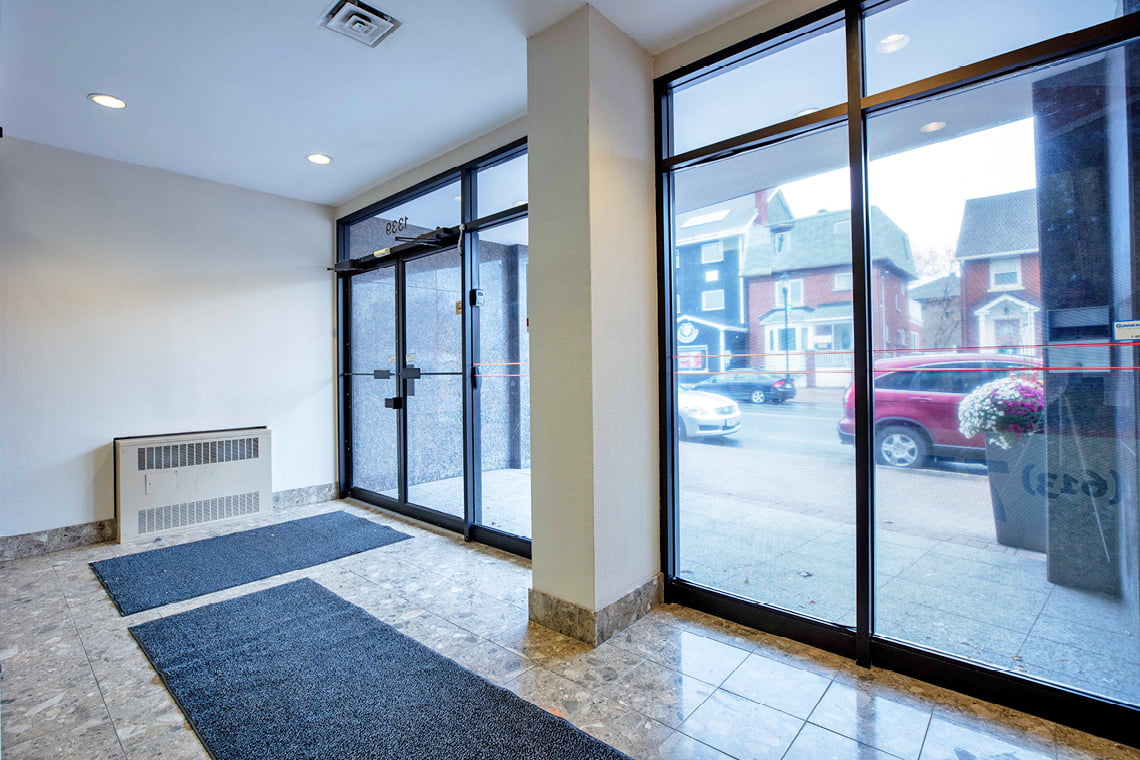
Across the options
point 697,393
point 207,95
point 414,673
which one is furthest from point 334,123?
point 414,673

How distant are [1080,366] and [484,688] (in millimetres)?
2397

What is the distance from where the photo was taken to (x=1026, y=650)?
192 centimetres

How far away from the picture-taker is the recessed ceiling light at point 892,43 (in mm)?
2143

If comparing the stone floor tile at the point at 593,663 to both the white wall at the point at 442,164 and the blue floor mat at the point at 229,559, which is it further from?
the white wall at the point at 442,164


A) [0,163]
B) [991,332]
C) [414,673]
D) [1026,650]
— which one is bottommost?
[414,673]

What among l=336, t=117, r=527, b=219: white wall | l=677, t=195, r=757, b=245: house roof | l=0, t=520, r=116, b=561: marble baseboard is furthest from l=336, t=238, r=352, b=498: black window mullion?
l=677, t=195, r=757, b=245: house roof

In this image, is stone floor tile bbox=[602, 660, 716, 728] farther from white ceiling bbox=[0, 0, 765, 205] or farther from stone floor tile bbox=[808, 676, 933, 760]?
white ceiling bbox=[0, 0, 765, 205]

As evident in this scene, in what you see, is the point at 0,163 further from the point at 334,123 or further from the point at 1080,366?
the point at 1080,366

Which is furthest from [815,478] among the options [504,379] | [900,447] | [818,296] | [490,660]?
[504,379]

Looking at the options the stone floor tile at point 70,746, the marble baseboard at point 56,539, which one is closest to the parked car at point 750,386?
the stone floor tile at point 70,746

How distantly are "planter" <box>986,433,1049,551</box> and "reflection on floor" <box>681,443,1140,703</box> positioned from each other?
0.04 m

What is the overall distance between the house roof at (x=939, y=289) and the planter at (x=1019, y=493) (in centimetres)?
55

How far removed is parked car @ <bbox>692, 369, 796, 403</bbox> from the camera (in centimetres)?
248

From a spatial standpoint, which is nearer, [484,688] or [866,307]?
[484,688]
